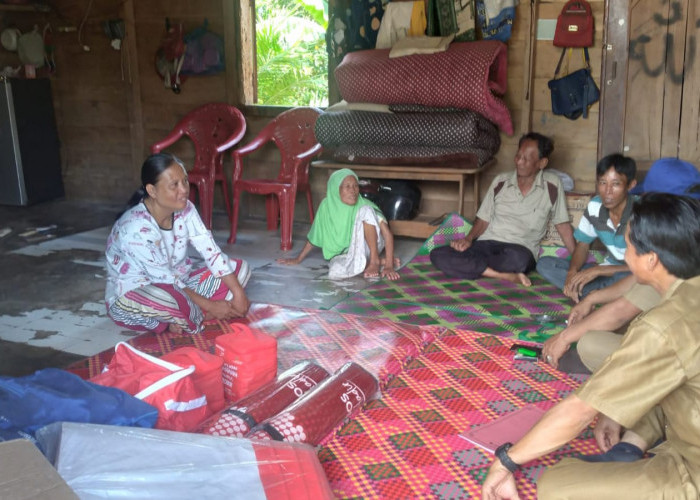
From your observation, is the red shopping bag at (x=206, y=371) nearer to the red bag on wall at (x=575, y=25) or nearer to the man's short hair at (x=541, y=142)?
the man's short hair at (x=541, y=142)

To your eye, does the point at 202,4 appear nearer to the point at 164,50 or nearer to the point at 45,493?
the point at 164,50

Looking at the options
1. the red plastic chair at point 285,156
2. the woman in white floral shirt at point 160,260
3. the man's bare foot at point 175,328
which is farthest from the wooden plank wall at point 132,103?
the man's bare foot at point 175,328

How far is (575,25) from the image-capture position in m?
4.81

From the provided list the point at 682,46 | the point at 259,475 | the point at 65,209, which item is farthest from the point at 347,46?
the point at 259,475

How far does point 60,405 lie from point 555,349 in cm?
175

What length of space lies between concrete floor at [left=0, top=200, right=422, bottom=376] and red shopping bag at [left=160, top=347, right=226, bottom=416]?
92 centimetres

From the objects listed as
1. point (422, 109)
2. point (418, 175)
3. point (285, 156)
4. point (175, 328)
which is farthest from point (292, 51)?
point (175, 328)

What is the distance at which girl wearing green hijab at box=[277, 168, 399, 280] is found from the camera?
4445 mm

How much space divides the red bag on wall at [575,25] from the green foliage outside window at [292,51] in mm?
3286

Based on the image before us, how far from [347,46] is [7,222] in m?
3.28

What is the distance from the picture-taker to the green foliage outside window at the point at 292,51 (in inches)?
303

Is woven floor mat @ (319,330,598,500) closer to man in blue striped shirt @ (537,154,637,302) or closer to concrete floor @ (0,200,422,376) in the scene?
man in blue striped shirt @ (537,154,637,302)

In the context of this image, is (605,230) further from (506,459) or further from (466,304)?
(506,459)

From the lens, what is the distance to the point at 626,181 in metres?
3.61
